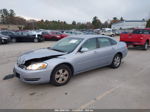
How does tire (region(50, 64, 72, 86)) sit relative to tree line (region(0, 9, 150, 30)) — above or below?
below

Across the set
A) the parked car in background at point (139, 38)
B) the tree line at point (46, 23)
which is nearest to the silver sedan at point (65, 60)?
the parked car in background at point (139, 38)

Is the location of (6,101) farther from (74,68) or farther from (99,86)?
(99,86)

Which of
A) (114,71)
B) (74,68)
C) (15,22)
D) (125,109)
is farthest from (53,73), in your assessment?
(15,22)

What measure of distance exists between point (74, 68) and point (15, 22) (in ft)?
300

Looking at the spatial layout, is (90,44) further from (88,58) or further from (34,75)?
(34,75)

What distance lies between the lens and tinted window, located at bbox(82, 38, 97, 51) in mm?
4577

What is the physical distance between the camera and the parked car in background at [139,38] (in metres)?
10.1

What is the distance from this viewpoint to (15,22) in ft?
280

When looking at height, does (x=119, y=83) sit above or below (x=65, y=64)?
below

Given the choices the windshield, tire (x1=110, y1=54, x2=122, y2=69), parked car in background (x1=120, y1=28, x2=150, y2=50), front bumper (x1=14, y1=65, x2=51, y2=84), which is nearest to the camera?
front bumper (x1=14, y1=65, x2=51, y2=84)

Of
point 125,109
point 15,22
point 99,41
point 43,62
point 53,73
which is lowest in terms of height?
point 125,109

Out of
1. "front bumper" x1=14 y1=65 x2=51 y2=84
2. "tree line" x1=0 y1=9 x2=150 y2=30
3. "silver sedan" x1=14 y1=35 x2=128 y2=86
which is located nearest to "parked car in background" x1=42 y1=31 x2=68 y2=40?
"silver sedan" x1=14 y1=35 x2=128 y2=86

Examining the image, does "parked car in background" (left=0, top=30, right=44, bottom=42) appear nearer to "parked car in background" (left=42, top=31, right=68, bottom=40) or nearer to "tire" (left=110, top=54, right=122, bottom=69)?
"parked car in background" (left=42, top=31, right=68, bottom=40)

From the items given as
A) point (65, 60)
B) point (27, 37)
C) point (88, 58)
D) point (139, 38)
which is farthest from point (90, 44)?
point (27, 37)
